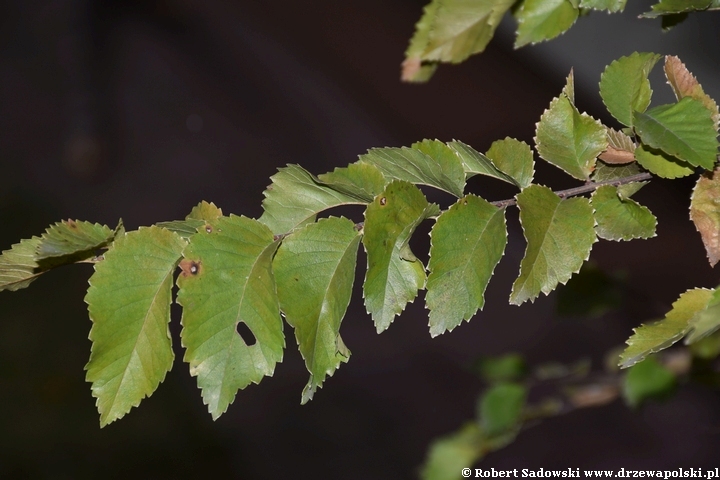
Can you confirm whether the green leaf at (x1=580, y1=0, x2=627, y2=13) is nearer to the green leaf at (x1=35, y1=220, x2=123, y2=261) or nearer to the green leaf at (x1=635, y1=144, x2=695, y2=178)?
the green leaf at (x1=635, y1=144, x2=695, y2=178)

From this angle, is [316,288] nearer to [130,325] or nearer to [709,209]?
[130,325]

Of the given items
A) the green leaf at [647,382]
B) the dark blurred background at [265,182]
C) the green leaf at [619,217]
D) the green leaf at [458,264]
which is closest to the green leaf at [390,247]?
the green leaf at [458,264]

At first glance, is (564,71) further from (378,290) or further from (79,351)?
(79,351)

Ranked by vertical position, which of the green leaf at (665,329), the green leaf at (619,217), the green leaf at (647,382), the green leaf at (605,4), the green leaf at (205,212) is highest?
the green leaf at (205,212)

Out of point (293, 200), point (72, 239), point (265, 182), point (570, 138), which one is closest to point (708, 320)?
point (570, 138)

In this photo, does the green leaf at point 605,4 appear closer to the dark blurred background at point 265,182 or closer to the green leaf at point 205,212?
the green leaf at point 205,212

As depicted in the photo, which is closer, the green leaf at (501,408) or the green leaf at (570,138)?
the green leaf at (570,138)
